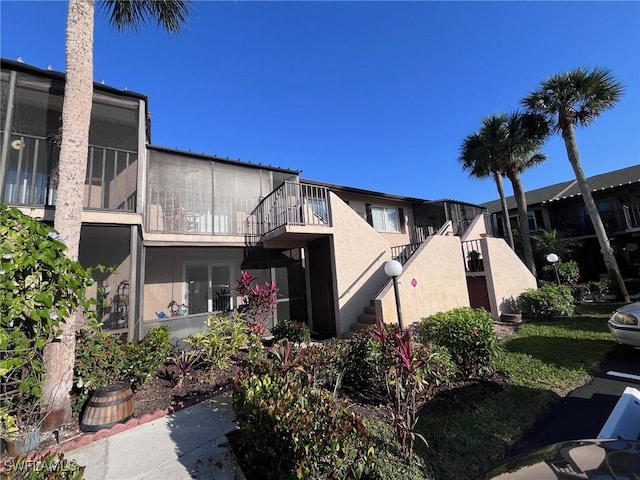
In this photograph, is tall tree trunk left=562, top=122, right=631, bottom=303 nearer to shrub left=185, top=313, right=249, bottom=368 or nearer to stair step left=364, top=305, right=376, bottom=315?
stair step left=364, top=305, right=376, bottom=315

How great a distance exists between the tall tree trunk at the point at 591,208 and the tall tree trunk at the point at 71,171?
18.6 meters

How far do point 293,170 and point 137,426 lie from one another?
382 inches

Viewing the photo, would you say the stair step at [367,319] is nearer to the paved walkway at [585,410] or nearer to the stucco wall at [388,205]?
the paved walkway at [585,410]

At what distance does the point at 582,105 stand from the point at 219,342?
61.6 feet

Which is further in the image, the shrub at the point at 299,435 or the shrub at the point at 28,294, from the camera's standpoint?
the shrub at the point at 28,294

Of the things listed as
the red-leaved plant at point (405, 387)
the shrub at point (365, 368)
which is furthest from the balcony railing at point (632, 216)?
the red-leaved plant at point (405, 387)

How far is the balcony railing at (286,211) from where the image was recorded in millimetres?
9578

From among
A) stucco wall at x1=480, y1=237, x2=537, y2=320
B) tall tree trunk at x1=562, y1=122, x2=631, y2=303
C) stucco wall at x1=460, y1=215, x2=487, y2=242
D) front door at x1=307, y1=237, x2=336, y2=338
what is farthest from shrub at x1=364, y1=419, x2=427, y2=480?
tall tree trunk at x1=562, y1=122, x2=631, y2=303

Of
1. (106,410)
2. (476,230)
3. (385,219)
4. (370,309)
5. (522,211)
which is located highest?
(522,211)

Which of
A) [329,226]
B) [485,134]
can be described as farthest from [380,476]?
[485,134]

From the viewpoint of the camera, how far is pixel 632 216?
17859mm

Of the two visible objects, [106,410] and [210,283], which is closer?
[106,410]

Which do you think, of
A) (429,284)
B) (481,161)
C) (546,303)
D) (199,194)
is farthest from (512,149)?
(199,194)

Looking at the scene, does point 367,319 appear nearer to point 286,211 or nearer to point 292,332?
point 292,332
